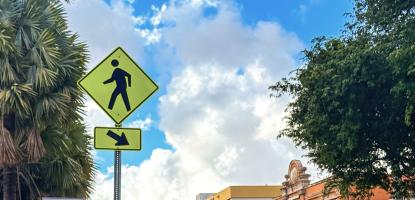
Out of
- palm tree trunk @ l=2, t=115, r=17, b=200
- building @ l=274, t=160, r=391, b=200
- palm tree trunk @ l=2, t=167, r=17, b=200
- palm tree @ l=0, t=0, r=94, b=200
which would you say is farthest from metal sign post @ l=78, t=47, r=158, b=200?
building @ l=274, t=160, r=391, b=200

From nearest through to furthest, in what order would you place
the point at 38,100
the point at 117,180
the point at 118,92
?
the point at 117,180, the point at 118,92, the point at 38,100

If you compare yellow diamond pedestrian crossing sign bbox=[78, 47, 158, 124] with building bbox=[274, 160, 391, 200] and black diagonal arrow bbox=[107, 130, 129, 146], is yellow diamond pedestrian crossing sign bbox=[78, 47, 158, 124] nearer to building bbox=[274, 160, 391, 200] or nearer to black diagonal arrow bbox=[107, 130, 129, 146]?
black diagonal arrow bbox=[107, 130, 129, 146]

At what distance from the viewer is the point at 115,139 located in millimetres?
6562

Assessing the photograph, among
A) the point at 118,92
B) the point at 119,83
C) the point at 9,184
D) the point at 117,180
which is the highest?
the point at 9,184

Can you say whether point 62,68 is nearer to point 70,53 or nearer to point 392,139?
point 70,53

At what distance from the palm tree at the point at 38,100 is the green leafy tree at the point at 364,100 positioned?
6880 millimetres

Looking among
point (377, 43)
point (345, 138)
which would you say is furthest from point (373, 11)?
point (345, 138)

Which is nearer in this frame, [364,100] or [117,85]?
[117,85]

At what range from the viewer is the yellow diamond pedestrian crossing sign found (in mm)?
6688

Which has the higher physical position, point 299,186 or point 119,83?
point 299,186

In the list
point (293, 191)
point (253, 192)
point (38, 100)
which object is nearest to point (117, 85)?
point (38, 100)

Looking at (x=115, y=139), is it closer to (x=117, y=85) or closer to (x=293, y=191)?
(x=117, y=85)

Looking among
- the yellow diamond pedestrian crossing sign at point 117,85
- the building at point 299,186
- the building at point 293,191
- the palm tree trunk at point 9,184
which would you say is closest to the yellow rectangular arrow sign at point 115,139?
the yellow diamond pedestrian crossing sign at point 117,85

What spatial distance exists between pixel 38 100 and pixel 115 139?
6.70 meters
